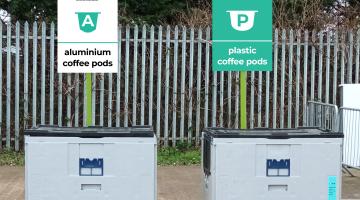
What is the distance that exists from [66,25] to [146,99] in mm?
5017

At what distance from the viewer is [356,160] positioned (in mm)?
10203

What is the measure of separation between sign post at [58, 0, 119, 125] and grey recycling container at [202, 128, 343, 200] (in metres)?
2.10

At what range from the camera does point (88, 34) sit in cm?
657

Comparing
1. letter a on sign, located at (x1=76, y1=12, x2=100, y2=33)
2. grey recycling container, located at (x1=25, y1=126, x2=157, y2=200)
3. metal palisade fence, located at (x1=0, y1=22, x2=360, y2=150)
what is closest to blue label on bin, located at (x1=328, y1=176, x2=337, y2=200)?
grey recycling container, located at (x1=25, y1=126, x2=157, y2=200)

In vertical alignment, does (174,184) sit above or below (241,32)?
below

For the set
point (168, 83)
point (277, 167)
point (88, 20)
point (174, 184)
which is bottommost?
point (174, 184)

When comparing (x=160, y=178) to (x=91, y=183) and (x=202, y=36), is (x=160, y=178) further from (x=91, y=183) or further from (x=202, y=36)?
(x=91, y=183)

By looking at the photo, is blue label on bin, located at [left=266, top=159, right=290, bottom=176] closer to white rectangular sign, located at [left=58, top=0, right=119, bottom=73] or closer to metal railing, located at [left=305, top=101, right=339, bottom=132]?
white rectangular sign, located at [left=58, top=0, right=119, bottom=73]

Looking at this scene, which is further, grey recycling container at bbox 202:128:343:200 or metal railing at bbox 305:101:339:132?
metal railing at bbox 305:101:339:132

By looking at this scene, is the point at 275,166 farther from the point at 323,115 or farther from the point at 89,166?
the point at 323,115

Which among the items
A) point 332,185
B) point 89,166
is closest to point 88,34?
point 89,166

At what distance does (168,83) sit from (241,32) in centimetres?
475

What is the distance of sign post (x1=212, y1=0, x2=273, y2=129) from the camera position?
6.67 metres

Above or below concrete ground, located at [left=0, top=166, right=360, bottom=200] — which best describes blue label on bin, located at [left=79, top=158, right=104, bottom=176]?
above
